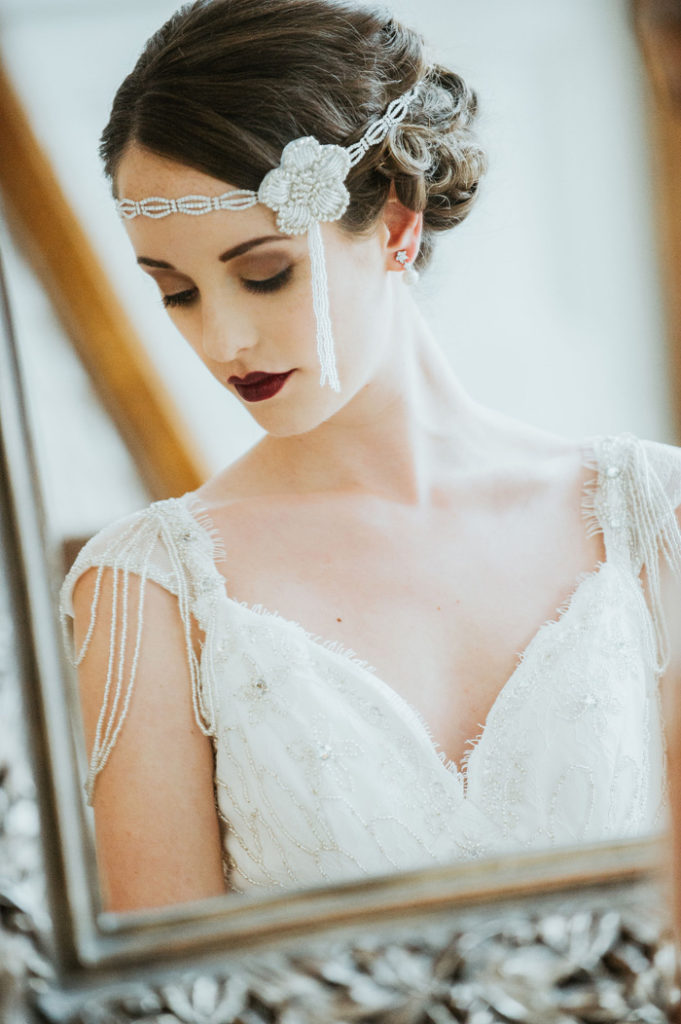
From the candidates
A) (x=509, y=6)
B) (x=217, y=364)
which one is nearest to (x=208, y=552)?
(x=217, y=364)

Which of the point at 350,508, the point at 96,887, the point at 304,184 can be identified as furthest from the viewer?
the point at 350,508

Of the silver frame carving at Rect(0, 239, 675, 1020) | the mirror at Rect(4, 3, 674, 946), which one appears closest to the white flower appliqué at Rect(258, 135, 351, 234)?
the mirror at Rect(4, 3, 674, 946)

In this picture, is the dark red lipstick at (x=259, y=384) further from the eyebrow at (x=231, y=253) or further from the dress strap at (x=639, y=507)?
the dress strap at (x=639, y=507)

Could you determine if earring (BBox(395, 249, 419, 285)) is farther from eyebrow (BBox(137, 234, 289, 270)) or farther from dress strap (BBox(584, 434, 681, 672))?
dress strap (BBox(584, 434, 681, 672))

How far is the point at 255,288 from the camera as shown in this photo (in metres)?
0.93

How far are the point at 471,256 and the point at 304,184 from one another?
0.58ft

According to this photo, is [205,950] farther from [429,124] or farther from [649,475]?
[429,124]

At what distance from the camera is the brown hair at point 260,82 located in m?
0.88

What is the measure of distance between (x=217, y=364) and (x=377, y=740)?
40 cm

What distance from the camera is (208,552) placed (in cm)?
99

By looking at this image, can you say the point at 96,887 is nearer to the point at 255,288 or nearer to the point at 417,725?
the point at 417,725

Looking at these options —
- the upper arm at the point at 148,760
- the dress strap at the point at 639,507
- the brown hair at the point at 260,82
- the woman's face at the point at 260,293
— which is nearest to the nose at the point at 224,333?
the woman's face at the point at 260,293

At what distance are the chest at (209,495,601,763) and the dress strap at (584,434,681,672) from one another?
99 millimetres

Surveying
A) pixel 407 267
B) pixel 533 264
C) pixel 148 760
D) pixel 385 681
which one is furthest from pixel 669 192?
pixel 148 760
